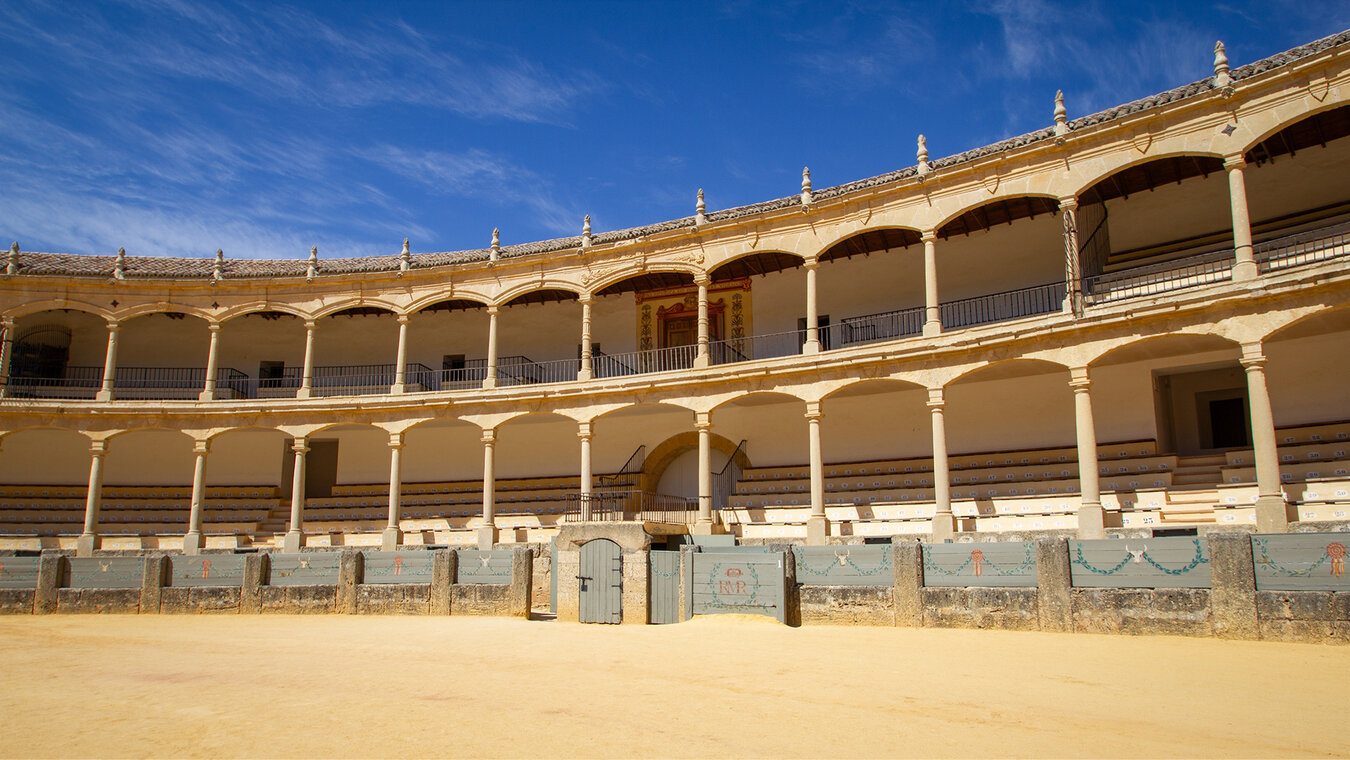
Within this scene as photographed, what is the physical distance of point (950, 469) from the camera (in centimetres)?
2169

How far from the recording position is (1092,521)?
16828 millimetres

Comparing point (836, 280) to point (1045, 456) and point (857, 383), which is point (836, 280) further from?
point (1045, 456)

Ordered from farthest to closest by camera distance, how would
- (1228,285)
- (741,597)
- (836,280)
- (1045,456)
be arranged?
(836,280)
(1045,456)
(1228,285)
(741,597)

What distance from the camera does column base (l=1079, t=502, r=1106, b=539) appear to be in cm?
1672

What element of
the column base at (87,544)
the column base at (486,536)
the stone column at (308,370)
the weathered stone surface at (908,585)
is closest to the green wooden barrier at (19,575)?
the column base at (87,544)

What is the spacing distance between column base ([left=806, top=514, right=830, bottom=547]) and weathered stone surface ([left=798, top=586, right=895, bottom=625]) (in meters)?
5.40

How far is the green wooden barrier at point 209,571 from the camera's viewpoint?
1889cm

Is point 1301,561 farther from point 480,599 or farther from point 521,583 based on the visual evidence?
point 480,599

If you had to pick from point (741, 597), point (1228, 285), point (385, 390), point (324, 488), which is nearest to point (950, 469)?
point (1228, 285)

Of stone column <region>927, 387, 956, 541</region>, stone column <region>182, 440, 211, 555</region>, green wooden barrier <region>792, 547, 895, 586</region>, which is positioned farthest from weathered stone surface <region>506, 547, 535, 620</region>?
stone column <region>182, 440, 211, 555</region>

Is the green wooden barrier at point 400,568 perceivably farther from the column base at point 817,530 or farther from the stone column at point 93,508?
the stone column at point 93,508

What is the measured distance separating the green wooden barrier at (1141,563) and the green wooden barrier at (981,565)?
2.15 ft

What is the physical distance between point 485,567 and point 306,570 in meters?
4.18

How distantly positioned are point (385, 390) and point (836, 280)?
1427 cm
